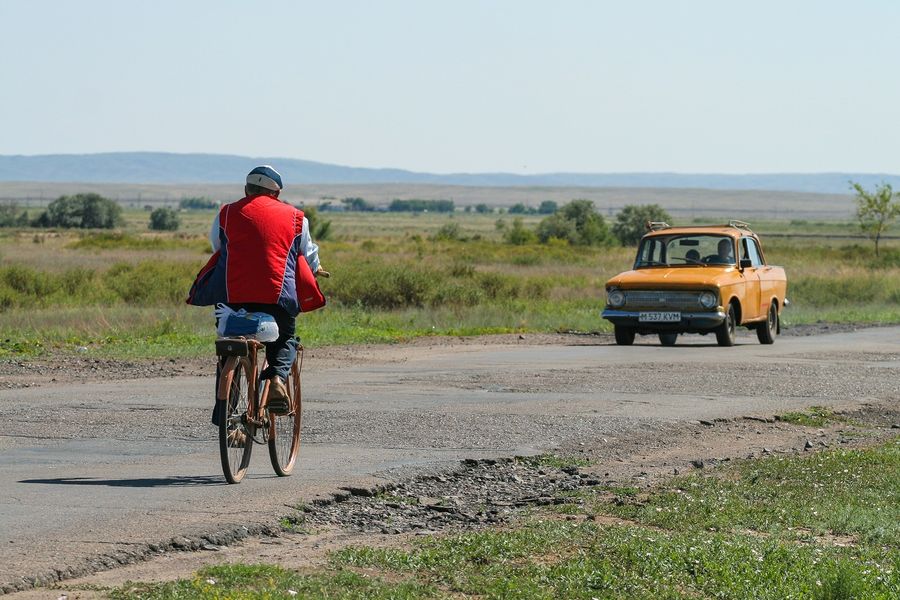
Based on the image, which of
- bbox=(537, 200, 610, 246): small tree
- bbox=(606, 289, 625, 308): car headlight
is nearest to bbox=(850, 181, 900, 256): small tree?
bbox=(537, 200, 610, 246): small tree

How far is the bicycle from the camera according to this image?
9.20 metres

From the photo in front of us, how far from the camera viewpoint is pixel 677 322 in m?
22.8

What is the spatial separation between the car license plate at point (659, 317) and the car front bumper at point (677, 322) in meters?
0.05

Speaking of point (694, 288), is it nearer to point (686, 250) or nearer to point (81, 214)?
point (686, 250)

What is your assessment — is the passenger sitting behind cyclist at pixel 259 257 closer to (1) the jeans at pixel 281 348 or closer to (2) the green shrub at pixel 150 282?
(1) the jeans at pixel 281 348

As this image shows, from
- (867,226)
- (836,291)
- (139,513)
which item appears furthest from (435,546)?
(867,226)

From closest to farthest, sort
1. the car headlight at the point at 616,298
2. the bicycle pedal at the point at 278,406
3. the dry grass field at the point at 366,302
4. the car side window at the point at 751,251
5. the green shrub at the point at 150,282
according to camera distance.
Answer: the bicycle pedal at the point at 278,406
the car headlight at the point at 616,298
the dry grass field at the point at 366,302
the car side window at the point at 751,251
the green shrub at the point at 150,282

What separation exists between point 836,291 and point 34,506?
120 feet

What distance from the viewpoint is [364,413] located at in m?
14.0

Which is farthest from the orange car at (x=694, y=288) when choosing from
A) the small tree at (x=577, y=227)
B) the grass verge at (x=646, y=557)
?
the small tree at (x=577, y=227)

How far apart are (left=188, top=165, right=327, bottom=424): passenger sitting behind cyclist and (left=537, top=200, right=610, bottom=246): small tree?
7886cm

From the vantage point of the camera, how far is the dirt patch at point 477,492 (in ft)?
24.3

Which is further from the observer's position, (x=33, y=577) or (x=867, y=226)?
(x=867, y=226)

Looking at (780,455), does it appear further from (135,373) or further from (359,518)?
(135,373)
